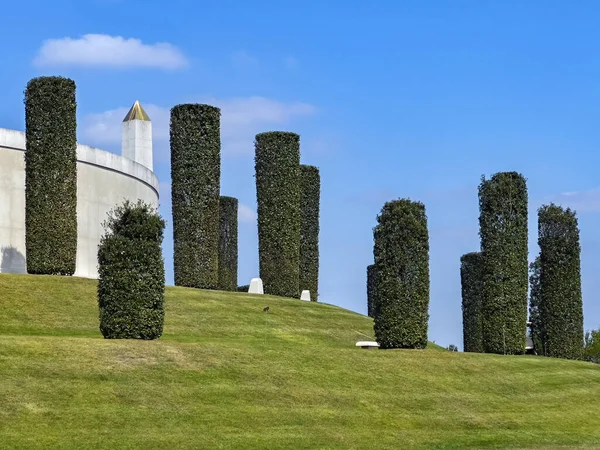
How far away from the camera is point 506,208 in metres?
42.5

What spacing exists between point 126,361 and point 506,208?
2096 cm

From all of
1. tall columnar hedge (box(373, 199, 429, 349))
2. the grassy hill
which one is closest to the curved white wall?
the grassy hill

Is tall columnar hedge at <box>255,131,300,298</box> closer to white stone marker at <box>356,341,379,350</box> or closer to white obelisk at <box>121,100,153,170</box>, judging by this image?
white obelisk at <box>121,100,153,170</box>

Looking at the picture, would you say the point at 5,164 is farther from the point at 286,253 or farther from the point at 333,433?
the point at 333,433

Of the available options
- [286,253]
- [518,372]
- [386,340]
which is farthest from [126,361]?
[286,253]

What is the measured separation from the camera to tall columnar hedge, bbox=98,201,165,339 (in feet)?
94.6

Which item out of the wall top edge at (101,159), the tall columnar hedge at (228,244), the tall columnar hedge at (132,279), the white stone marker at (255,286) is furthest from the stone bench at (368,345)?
the tall columnar hedge at (228,244)

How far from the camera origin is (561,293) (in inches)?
1797

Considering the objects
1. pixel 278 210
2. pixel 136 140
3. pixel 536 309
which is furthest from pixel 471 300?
pixel 136 140

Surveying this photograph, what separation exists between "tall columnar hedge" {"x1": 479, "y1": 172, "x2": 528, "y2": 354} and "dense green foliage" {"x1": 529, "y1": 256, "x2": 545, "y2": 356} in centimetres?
432

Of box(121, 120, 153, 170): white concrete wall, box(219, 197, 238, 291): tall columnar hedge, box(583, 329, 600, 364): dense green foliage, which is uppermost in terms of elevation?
box(121, 120, 153, 170): white concrete wall

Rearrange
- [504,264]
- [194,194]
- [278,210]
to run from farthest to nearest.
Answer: [278,210], [194,194], [504,264]

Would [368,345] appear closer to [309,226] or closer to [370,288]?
[309,226]

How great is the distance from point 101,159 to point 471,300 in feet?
66.4
